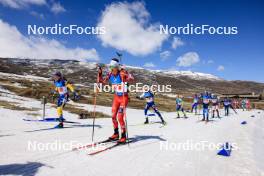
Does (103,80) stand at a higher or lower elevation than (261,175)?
higher

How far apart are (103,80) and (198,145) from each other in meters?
4.12

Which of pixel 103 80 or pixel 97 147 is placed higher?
pixel 103 80

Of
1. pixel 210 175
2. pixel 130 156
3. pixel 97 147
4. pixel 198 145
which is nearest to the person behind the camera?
pixel 210 175

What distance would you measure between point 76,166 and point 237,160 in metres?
4.38

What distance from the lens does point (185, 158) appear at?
713cm

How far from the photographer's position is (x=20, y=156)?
646 centimetres

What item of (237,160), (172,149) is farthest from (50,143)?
(237,160)

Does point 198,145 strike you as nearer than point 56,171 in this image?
No

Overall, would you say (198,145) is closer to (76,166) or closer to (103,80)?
(103,80)

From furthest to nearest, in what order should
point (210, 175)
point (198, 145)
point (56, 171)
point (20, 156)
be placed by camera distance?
point (198, 145), point (20, 156), point (210, 175), point (56, 171)

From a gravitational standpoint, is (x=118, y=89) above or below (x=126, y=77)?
below

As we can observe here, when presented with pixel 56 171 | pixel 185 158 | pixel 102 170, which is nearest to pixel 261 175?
pixel 185 158

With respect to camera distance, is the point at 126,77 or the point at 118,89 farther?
the point at 118,89

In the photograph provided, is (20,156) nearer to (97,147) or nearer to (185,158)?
(97,147)
